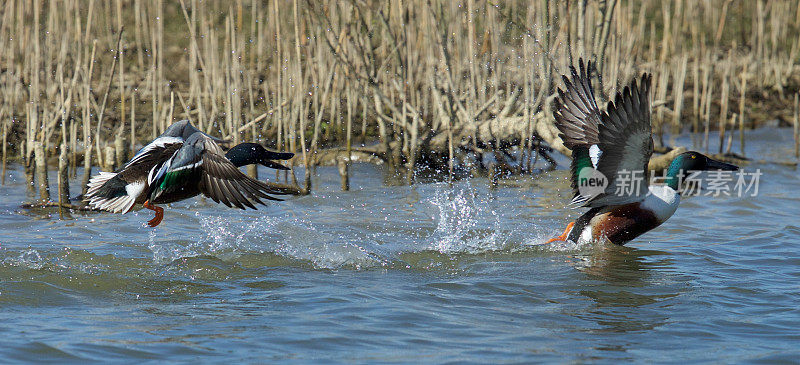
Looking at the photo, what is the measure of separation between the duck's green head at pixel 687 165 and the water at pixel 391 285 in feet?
1.77

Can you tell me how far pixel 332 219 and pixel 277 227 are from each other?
584 mm

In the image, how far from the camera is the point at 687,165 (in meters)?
5.84

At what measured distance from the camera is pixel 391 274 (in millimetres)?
5047

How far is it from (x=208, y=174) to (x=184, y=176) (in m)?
0.15

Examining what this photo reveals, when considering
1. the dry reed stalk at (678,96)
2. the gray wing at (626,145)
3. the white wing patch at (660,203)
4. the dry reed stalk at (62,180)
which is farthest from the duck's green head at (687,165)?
the dry reed stalk at (678,96)

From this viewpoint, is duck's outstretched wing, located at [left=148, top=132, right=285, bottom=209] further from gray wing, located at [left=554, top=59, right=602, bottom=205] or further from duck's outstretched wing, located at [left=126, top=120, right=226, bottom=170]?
gray wing, located at [left=554, top=59, right=602, bottom=205]

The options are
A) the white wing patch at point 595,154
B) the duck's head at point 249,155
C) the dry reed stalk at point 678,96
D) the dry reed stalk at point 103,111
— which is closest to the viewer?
the duck's head at point 249,155

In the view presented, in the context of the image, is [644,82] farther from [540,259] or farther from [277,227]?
[277,227]

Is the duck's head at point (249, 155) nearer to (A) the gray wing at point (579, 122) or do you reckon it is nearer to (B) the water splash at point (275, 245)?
(B) the water splash at point (275, 245)

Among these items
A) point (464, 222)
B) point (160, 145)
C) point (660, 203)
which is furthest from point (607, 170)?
point (160, 145)

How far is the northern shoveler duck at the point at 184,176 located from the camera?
172 inches

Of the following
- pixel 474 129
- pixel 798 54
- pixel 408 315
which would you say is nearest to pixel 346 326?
pixel 408 315

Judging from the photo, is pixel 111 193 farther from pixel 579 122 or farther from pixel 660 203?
pixel 660 203

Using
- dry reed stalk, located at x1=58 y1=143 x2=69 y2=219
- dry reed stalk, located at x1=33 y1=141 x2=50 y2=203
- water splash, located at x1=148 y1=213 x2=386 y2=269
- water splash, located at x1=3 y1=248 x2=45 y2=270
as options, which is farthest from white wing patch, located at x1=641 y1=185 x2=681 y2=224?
dry reed stalk, located at x1=33 y1=141 x2=50 y2=203
